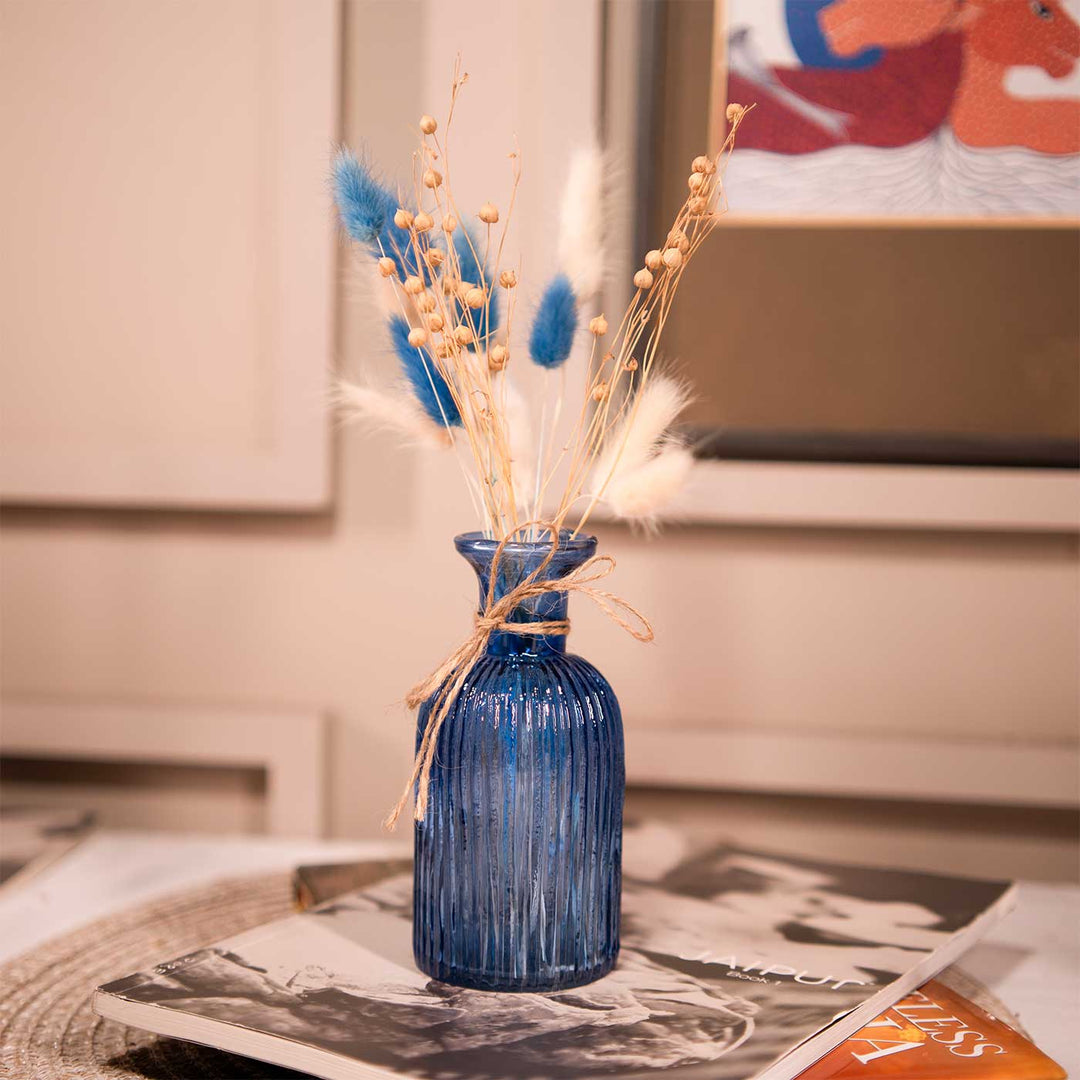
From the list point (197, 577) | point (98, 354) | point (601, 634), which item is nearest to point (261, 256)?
point (98, 354)

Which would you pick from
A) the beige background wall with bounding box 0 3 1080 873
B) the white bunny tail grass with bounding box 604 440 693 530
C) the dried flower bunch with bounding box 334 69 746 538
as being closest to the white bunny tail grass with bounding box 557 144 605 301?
the dried flower bunch with bounding box 334 69 746 538

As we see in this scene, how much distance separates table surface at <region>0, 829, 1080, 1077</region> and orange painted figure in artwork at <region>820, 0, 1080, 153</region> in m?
0.51

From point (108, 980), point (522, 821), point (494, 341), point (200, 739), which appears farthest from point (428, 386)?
point (200, 739)

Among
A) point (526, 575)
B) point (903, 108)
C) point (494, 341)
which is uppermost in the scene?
point (903, 108)

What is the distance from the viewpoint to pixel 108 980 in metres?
0.62

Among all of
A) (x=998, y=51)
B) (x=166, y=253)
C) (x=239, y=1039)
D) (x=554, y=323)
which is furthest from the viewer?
(x=166, y=253)

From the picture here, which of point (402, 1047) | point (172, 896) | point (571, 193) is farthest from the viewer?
point (172, 896)

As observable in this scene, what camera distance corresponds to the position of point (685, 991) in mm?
543

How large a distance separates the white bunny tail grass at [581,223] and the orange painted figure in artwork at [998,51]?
0.34 meters

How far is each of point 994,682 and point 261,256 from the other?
2.05 ft

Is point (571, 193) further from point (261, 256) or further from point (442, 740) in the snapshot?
point (261, 256)

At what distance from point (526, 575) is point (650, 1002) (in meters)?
0.20

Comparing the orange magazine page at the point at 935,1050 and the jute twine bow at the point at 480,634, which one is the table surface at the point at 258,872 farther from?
the jute twine bow at the point at 480,634

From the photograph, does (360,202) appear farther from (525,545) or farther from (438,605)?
(438,605)
